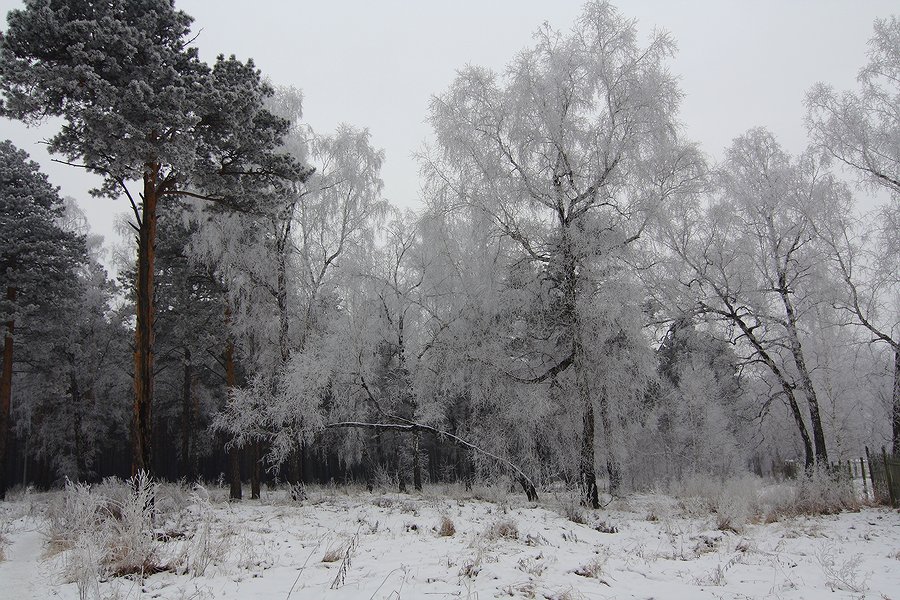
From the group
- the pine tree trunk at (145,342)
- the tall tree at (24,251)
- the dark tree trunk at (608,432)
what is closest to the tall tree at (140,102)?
the pine tree trunk at (145,342)

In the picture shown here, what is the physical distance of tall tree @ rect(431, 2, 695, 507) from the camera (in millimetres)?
13023

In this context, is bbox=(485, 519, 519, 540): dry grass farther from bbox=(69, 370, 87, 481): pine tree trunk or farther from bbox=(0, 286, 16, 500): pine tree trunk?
bbox=(69, 370, 87, 481): pine tree trunk

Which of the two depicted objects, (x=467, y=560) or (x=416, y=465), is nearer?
(x=467, y=560)

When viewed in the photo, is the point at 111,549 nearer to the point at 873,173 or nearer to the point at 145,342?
the point at 145,342

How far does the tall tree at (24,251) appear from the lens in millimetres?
17797

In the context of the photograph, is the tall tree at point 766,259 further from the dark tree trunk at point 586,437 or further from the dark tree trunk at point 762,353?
the dark tree trunk at point 586,437

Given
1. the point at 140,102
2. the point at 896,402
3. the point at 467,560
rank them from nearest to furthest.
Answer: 1. the point at 467,560
2. the point at 140,102
3. the point at 896,402

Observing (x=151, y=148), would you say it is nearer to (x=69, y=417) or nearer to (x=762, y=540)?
(x=762, y=540)

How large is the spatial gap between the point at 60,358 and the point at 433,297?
1646 centimetres

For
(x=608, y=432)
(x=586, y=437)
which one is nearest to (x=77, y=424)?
(x=586, y=437)

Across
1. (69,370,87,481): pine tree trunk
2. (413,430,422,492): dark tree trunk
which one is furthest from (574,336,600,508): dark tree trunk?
(69,370,87,481): pine tree trunk

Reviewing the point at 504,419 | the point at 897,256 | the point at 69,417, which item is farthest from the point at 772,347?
the point at 69,417

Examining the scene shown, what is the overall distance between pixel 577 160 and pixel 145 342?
35.0 feet

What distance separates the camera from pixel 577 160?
13844 millimetres
